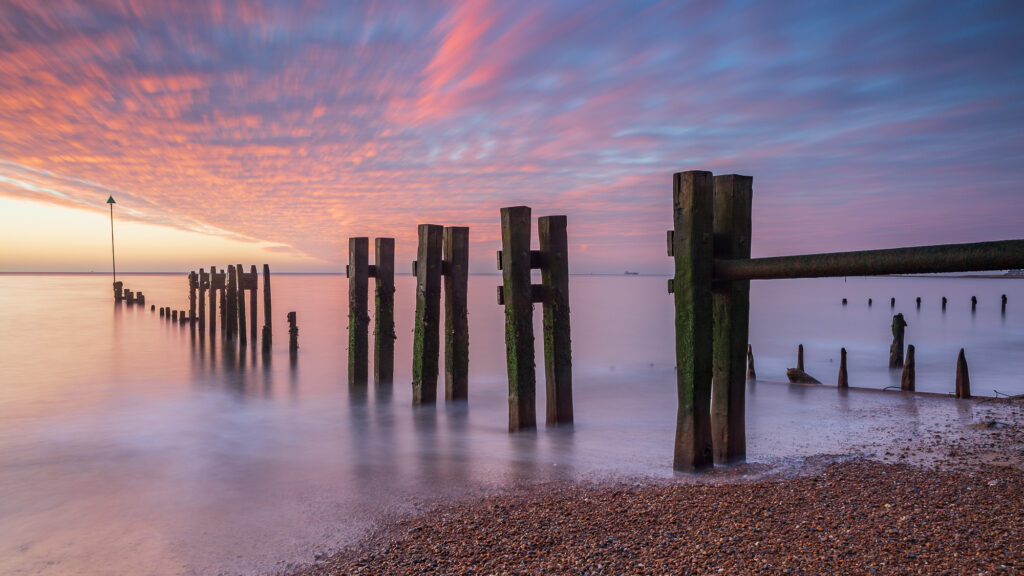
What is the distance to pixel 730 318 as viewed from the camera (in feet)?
16.5

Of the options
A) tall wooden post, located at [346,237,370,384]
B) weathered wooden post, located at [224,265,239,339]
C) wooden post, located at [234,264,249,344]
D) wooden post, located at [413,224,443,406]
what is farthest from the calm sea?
weathered wooden post, located at [224,265,239,339]

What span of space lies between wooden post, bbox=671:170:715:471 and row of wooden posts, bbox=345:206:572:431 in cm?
216

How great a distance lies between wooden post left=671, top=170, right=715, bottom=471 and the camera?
15.6ft

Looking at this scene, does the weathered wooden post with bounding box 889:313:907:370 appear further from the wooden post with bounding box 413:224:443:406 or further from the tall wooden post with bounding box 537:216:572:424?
the wooden post with bounding box 413:224:443:406

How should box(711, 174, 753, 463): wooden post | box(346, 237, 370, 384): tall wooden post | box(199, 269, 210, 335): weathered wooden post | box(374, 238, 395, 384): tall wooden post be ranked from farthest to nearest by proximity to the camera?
box(199, 269, 210, 335): weathered wooden post, box(346, 237, 370, 384): tall wooden post, box(374, 238, 395, 384): tall wooden post, box(711, 174, 753, 463): wooden post

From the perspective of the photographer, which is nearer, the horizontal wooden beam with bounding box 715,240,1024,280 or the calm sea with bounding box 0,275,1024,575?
the horizontal wooden beam with bounding box 715,240,1024,280

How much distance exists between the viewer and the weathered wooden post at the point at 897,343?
13586 millimetres

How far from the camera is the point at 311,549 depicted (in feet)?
14.0

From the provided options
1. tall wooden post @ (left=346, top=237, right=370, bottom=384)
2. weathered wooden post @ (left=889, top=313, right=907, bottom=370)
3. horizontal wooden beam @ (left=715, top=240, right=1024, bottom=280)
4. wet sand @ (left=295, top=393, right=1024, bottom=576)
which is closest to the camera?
wet sand @ (left=295, top=393, right=1024, bottom=576)

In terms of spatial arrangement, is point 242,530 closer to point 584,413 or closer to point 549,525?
point 549,525

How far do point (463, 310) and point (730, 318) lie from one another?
14.6 feet

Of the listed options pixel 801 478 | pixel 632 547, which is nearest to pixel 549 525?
pixel 632 547

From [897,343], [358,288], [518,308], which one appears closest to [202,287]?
[358,288]

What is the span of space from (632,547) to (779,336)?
21.6 meters
